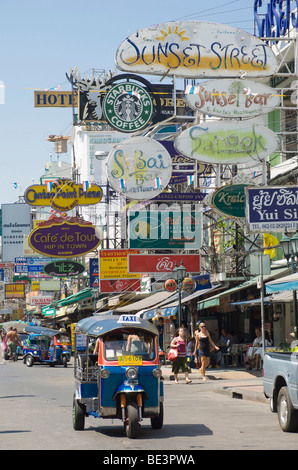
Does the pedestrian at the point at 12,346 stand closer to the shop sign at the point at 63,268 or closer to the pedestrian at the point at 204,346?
the shop sign at the point at 63,268

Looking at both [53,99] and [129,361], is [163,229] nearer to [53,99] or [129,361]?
[129,361]

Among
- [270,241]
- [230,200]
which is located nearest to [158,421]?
[230,200]

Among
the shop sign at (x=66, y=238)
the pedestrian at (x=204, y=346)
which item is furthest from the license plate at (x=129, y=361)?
the shop sign at (x=66, y=238)

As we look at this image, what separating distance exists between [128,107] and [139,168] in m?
3.38

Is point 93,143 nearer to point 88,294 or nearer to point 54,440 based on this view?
point 88,294

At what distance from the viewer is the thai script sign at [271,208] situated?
23.4 metres

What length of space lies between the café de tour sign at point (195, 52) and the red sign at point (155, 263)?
27.6 feet

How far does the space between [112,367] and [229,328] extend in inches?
984

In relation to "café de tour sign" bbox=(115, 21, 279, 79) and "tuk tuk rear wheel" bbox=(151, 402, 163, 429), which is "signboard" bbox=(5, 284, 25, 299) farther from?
"tuk tuk rear wheel" bbox=(151, 402, 163, 429)

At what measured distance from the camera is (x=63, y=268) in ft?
144

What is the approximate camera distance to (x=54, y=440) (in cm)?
1216

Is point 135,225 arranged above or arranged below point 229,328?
above

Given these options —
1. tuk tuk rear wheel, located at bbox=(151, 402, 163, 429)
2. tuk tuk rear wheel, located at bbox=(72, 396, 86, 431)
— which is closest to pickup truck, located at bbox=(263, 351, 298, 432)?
tuk tuk rear wheel, located at bbox=(151, 402, 163, 429)
